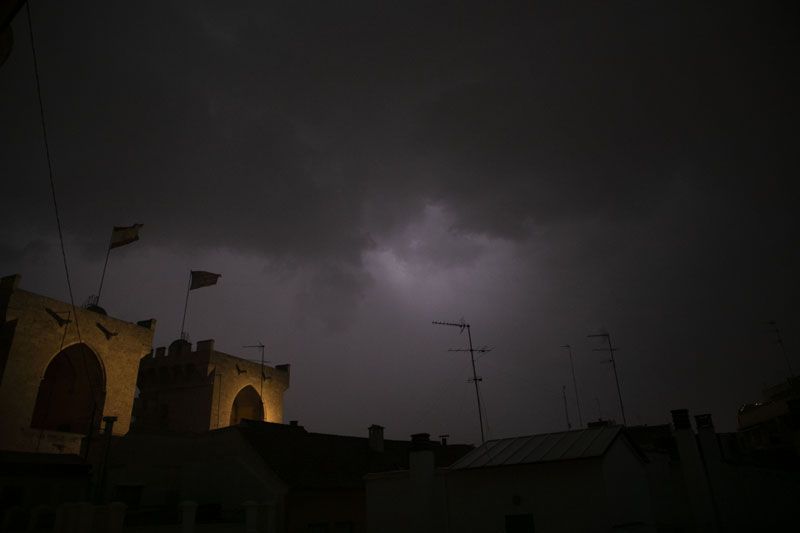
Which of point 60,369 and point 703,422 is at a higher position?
point 60,369

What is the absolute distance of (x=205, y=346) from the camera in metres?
43.4

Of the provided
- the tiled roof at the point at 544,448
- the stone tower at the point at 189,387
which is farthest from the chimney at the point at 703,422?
the stone tower at the point at 189,387

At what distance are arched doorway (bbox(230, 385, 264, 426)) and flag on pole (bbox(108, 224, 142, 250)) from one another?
19.1 meters

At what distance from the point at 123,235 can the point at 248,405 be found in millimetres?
21268

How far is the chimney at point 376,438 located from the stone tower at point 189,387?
16650 millimetres

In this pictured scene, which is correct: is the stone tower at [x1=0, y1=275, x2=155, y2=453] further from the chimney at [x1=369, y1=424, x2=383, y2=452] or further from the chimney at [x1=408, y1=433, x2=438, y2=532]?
the chimney at [x1=408, y1=433, x2=438, y2=532]

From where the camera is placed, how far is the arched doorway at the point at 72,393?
114ft

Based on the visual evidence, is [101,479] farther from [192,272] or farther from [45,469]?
[192,272]

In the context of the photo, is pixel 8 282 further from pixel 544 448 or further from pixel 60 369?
pixel 544 448

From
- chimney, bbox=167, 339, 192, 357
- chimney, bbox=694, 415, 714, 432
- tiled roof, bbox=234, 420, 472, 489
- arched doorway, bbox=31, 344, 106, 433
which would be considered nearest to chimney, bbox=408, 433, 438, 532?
tiled roof, bbox=234, 420, 472, 489

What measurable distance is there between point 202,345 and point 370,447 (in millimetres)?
20030

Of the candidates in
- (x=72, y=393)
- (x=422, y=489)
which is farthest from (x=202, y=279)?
(x=422, y=489)

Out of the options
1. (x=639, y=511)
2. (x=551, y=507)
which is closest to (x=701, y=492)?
(x=639, y=511)

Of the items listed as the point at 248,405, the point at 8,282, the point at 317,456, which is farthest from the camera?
the point at 248,405
